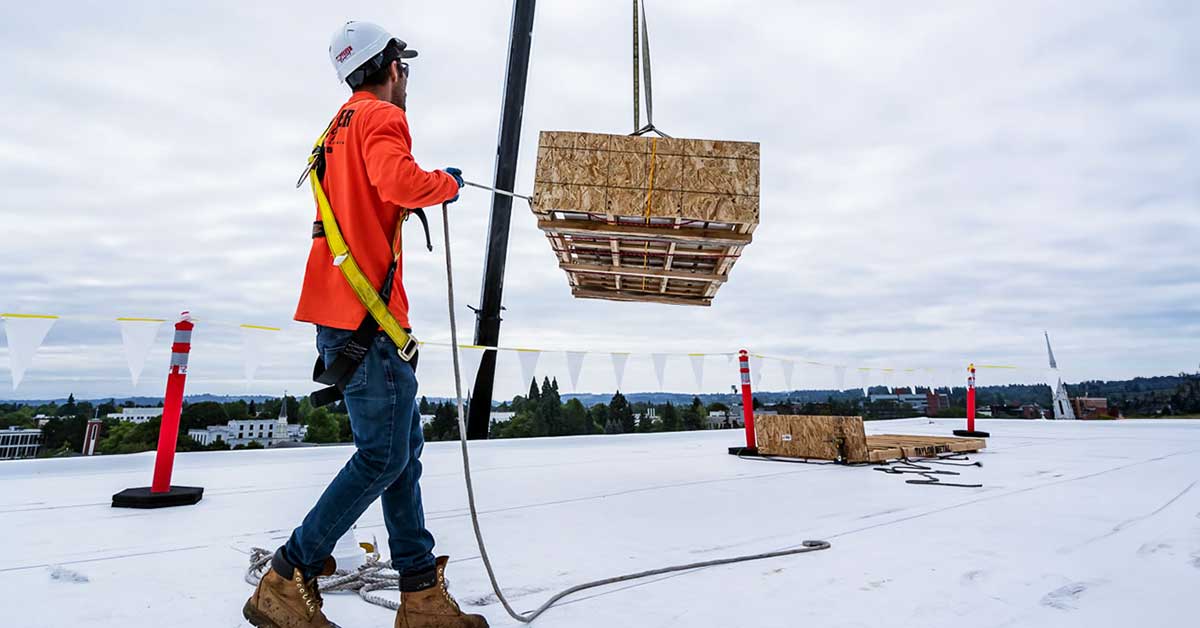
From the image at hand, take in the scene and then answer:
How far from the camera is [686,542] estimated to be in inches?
121

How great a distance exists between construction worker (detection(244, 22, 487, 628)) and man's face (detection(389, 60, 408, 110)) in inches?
7.5

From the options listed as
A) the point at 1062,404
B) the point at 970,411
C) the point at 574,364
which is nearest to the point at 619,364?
the point at 574,364

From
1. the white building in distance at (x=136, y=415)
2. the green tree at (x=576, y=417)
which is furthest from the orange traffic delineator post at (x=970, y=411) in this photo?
the white building in distance at (x=136, y=415)

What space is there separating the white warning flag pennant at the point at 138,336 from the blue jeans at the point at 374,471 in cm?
473

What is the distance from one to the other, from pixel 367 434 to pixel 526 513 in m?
2.20

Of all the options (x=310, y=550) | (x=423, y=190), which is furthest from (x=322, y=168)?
(x=310, y=550)

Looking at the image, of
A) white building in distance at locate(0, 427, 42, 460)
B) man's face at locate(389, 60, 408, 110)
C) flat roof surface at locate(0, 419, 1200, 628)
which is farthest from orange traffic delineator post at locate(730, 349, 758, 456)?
white building in distance at locate(0, 427, 42, 460)

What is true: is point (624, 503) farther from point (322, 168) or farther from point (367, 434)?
point (322, 168)

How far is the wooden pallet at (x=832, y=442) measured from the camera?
250 inches

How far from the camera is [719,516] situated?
3.72 meters

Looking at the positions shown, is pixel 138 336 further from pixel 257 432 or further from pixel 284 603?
pixel 284 603

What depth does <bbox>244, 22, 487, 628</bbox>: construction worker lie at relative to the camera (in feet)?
5.96

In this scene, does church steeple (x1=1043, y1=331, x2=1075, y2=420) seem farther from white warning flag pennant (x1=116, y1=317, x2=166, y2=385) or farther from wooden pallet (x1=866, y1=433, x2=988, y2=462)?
white warning flag pennant (x1=116, y1=317, x2=166, y2=385)

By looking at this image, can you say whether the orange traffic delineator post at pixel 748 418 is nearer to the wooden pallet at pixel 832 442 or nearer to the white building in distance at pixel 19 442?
the wooden pallet at pixel 832 442
